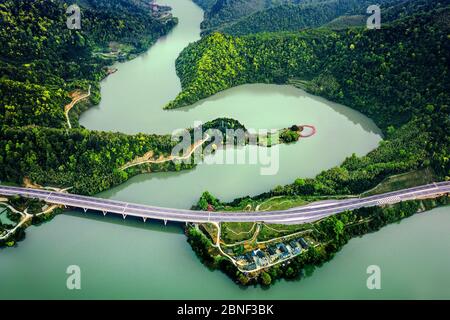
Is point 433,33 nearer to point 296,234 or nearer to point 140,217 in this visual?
point 296,234

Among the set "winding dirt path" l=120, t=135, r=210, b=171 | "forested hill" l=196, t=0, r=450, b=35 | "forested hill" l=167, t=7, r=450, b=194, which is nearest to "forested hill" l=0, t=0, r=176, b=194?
"winding dirt path" l=120, t=135, r=210, b=171

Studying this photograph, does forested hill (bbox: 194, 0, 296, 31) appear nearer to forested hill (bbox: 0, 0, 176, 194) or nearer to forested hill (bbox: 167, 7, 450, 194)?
forested hill (bbox: 0, 0, 176, 194)

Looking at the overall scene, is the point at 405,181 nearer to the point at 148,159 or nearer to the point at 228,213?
the point at 228,213

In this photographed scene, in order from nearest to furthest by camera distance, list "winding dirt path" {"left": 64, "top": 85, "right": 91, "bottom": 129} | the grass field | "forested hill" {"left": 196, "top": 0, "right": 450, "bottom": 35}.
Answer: the grass field
"winding dirt path" {"left": 64, "top": 85, "right": 91, "bottom": 129}
"forested hill" {"left": 196, "top": 0, "right": 450, "bottom": 35}

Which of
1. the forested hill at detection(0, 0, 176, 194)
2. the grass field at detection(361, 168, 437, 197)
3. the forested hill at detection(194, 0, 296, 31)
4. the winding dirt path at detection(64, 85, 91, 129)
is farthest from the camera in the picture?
the forested hill at detection(194, 0, 296, 31)

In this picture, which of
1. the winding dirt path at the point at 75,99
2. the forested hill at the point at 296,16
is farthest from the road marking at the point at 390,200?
the forested hill at the point at 296,16

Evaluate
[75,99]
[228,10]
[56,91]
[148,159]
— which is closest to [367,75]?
[148,159]
